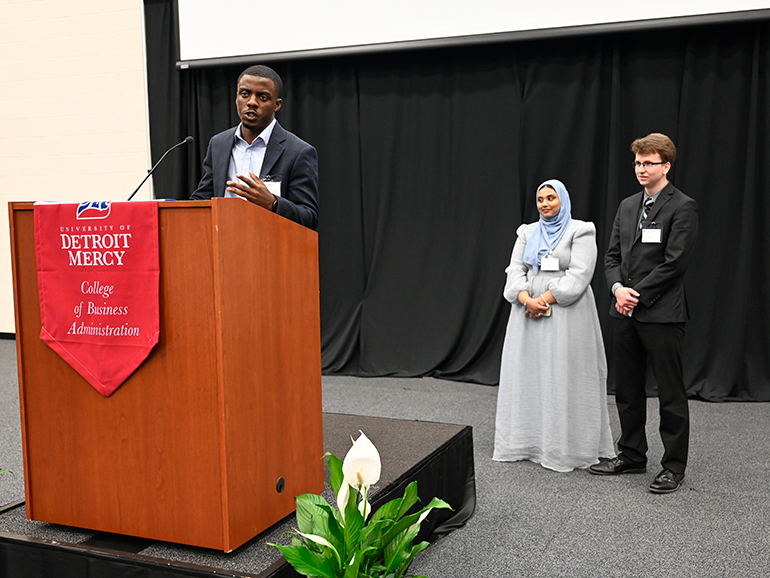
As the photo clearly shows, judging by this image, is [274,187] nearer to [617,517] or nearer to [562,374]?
[617,517]

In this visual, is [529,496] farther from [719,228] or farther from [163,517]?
[719,228]

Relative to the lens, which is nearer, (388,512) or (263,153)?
(388,512)

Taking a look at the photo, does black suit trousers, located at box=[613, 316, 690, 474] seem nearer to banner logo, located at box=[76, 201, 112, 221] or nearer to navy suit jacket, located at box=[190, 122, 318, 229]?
navy suit jacket, located at box=[190, 122, 318, 229]

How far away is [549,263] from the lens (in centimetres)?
336

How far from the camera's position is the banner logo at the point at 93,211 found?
1.44 metres

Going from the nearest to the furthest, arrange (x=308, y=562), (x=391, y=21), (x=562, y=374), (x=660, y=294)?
(x=308, y=562) < (x=660, y=294) < (x=562, y=374) < (x=391, y=21)

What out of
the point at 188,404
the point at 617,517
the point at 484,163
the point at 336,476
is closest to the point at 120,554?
the point at 188,404

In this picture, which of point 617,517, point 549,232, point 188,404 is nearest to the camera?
point 188,404

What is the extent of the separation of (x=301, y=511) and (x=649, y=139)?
2273 millimetres

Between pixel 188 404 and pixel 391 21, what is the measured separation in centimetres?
420

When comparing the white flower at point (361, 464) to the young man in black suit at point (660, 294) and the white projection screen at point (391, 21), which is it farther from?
the white projection screen at point (391, 21)

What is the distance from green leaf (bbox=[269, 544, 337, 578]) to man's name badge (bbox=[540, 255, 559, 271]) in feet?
7.49

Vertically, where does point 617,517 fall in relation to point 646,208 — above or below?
below

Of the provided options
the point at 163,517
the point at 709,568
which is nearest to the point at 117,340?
the point at 163,517
